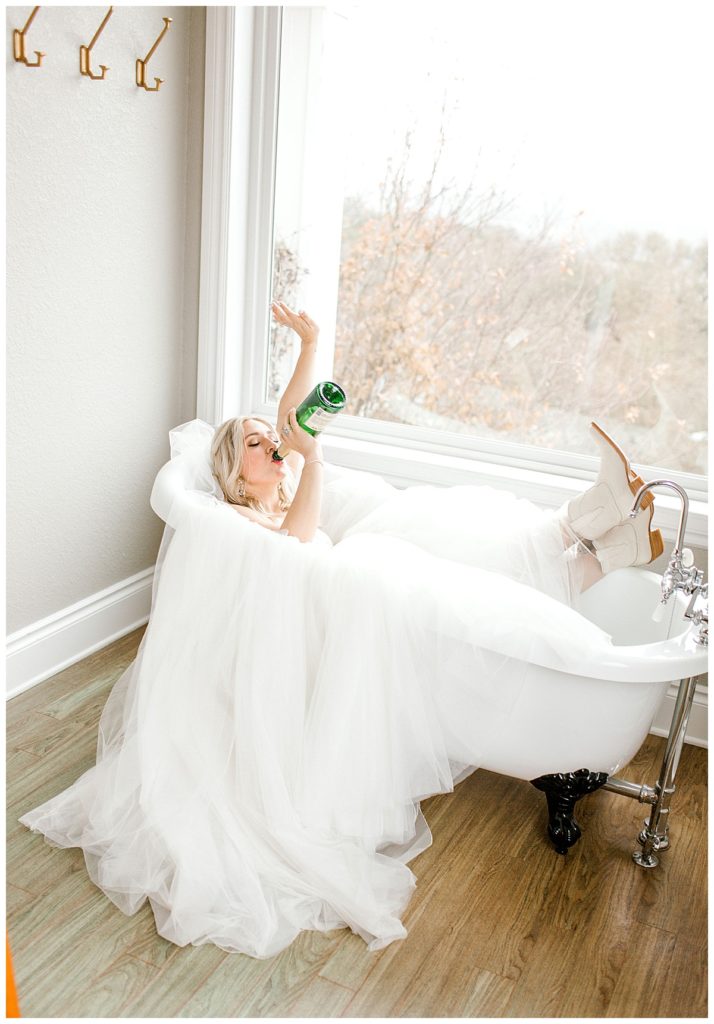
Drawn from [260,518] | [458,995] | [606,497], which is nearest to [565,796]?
[458,995]

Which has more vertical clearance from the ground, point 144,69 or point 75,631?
point 144,69

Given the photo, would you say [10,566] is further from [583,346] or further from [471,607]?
[583,346]

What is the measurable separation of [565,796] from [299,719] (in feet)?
2.13

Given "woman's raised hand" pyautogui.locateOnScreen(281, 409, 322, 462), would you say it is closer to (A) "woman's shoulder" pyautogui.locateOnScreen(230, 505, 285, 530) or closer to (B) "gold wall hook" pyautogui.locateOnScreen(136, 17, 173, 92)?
(A) "woman's shoulder" pyautogui.locateOnScreen(230, 505, 285, 530)

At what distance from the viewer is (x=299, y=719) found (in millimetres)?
1979

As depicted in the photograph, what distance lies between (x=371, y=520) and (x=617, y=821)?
3.18 ft

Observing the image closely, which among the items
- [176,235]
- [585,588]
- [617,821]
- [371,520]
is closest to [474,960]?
[617,821]

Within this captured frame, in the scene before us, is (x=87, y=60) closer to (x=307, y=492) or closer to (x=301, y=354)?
(x=301, y=354)

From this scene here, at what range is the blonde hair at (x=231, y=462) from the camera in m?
2.30

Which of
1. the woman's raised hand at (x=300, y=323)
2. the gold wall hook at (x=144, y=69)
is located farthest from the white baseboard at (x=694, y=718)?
the gold wall hook at (x=144, y=69)

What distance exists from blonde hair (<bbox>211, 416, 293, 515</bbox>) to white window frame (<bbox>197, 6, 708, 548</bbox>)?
2.28 feet

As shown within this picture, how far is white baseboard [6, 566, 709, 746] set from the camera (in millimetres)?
2553

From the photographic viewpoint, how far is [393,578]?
193 cm

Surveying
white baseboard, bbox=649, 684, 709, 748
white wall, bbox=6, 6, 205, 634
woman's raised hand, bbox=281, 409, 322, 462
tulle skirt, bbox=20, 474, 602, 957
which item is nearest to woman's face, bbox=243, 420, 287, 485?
woman's raised hand, bbox=281, 409, 322, 462
